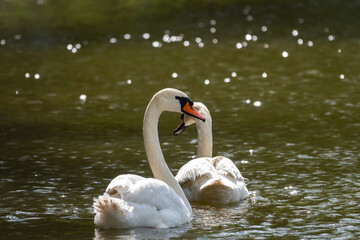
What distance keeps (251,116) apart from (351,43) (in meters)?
9.95

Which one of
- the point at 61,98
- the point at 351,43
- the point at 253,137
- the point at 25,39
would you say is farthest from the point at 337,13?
the point at 253,137

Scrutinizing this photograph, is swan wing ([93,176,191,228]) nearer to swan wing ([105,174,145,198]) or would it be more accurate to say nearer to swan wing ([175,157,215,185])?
swan wing ([105,174,145,198])

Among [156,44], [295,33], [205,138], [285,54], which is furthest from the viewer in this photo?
[295,33]

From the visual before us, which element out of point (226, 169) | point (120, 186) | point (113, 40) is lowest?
point (120, 186)

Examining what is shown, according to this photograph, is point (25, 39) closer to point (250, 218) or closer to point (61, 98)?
point (61, 98)

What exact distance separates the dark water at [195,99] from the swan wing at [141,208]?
0.42ft

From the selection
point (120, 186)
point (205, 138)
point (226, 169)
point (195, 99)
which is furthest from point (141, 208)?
point (195, 99)

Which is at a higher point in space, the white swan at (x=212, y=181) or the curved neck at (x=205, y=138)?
the curved neck at (x=205, y=138)

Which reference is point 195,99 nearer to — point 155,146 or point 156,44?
point 155,146

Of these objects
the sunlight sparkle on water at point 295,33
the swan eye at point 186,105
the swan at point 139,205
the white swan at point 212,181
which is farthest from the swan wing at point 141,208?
the sunlight sparkle on water at point 295,33

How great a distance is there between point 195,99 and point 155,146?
27.3ft

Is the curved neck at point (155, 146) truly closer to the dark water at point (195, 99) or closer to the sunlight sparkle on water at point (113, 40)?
the dark water at point (195, 99)

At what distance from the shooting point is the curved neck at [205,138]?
1191 centimetres

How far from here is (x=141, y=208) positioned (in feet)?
29.9
